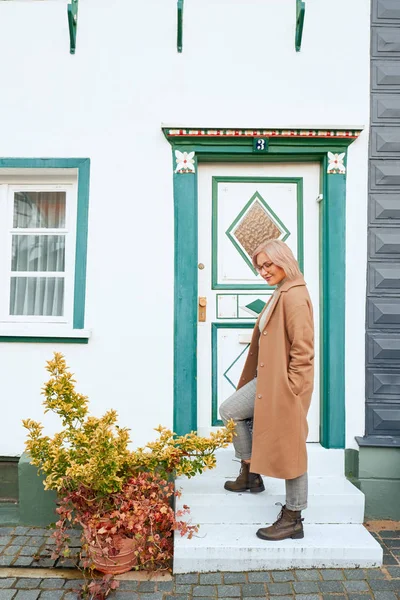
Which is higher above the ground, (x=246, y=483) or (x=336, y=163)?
(x=336, y=163)

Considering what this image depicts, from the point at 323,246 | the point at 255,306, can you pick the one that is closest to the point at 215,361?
the point at 255,306

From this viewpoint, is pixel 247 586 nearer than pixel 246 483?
Yes

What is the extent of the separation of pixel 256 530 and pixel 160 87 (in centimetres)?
324

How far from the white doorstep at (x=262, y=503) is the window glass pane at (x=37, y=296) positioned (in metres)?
1.78

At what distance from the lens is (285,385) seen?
3.05 meters

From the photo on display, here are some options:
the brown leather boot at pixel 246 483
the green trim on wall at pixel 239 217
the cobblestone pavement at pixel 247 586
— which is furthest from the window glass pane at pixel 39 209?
the cobblestone pavement at pixel 247 586

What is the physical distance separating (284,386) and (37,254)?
2363 mm

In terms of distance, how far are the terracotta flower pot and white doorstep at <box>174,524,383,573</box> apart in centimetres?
27

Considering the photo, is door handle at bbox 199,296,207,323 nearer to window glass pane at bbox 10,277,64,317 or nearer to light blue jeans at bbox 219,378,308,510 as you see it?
light blue jeans at bbox 219,378,308,510

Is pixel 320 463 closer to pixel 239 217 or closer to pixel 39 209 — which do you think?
pixel 239 217

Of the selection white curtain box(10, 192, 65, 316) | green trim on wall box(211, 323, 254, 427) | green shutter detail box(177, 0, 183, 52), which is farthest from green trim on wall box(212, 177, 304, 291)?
white curtain box(10, 192, 65, 316)

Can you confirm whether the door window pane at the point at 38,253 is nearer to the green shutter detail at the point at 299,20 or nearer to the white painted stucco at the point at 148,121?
the white painted stucco at the point at 148,121

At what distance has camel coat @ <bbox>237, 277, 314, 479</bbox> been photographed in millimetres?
3049

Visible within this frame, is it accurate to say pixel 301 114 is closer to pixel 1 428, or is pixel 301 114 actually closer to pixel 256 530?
pixel 256 530
